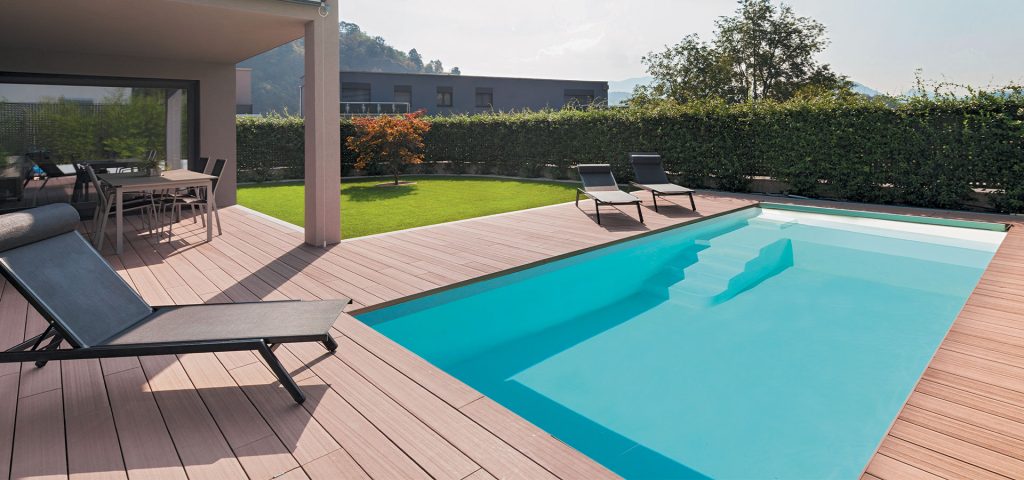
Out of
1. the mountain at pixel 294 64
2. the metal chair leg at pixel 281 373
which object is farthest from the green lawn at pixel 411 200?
the mountain at pixel 294 64

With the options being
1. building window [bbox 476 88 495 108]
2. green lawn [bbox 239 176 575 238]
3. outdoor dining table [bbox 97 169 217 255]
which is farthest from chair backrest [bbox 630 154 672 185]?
building window [bbox 476 88 495 108]

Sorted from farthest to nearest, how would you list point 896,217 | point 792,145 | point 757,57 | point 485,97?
point 485,97
point 757,57
point 792,145
point 896,217

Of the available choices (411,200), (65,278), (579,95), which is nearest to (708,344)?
(65,278)

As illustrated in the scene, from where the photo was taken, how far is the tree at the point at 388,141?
15.2 meters

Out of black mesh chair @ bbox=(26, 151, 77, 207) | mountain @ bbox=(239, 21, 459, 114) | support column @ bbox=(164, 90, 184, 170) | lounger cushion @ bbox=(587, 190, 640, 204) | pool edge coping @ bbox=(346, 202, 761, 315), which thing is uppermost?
mountain @ bbox=(239, 21, 459, 114)

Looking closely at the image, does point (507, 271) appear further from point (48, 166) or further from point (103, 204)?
point (48, 166)

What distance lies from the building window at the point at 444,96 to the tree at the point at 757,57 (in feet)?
47.3

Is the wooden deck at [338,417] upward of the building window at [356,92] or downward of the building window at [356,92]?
downward

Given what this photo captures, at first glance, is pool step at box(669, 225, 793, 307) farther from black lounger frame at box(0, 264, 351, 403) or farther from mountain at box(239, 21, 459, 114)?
mountain at box(239, 21, 459, 114)

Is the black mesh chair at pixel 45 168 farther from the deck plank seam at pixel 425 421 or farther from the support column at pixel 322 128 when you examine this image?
the deck plank seam at pixel 425 421

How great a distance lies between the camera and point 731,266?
23.8 feet

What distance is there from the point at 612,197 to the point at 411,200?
4641 mm

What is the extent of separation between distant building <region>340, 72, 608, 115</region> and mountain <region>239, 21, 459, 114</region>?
75.2 feet

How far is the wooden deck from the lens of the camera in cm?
253
